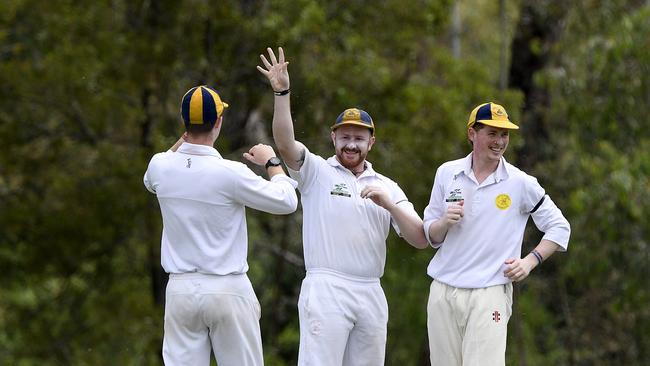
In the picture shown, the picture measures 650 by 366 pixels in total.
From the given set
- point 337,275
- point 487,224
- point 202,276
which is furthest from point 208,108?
point 487,224

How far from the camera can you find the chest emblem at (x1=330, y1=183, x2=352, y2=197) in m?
7.39

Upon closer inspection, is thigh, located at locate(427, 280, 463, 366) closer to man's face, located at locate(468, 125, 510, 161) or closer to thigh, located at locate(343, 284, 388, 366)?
thigh, located at locate(343, 284, 388, 366)

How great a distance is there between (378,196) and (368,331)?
87 centimetres

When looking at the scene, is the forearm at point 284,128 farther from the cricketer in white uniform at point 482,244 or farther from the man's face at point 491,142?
the man's face at point 491,142

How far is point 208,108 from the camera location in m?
6.76

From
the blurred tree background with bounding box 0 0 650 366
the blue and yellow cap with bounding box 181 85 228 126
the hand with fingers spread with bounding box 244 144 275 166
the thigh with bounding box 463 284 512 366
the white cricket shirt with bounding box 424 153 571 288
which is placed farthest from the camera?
the blurred tree background with bounding box 0 0 650 366

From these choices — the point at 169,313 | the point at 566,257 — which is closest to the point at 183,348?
the point at 169,313

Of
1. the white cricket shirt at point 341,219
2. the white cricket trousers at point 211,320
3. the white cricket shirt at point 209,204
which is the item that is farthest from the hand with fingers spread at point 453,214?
the white cricket trousers at point 211,320

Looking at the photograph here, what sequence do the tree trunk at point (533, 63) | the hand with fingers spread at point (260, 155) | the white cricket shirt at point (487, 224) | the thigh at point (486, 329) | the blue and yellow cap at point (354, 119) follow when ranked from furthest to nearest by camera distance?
the tree trunk at point (533, 63) → the blue and yellow cap at point (354, 119) → the white cricket shirt at point (487, 224) → the thigh at point (486, 329) → the hand with fingers spread at point (260, 155)

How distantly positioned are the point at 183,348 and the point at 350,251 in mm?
1190

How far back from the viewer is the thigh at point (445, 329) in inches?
286

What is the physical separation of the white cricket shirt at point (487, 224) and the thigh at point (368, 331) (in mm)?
425

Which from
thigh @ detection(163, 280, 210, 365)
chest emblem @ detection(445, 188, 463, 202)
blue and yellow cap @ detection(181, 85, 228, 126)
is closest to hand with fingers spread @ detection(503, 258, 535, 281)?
chest emblem @ detection(445, 188, 463, 202)

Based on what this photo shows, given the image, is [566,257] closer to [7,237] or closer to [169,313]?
[7,237]
